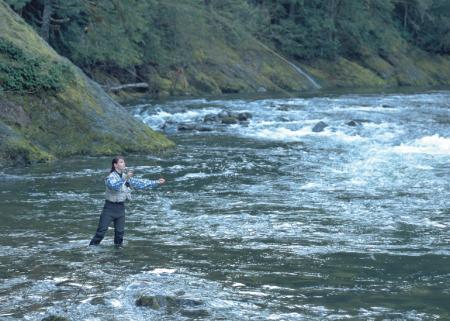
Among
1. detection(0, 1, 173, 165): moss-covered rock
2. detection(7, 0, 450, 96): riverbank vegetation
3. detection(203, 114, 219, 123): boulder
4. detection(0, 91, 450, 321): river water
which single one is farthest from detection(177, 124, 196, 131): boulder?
detection(7, 0, 450, 96): riverbank vegetation

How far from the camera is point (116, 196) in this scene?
1362 cm

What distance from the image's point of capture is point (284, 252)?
1333cm

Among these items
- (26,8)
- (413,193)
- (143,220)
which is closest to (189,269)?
(143,220)

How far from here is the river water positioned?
10.5 metres

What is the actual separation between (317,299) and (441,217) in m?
6.11

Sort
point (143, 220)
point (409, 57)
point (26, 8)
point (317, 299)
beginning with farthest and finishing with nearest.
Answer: point (409, 57) → point (26, 8) → point (143, 220) → point (317, 299)

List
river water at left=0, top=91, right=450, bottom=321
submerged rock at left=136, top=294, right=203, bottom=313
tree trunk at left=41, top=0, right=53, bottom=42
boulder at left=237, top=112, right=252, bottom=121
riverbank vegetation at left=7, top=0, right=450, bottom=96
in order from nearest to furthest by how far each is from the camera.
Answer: submerged rock at left=136, top=294, right=203, bottom=313 → river water at left=0, top=91, right=450, bottom=321 → boulder at left=237, top=112, right=252, bottom=121 → tree trunk at left=41, top=0, right=53, bottom=42 → riverbank vegetation at left=7, top=0, right=450, bottom=96

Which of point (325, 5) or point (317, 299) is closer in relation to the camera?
point (317, 299)

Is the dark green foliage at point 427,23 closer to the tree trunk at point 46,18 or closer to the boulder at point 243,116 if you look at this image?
the tree trunk at point 46,18

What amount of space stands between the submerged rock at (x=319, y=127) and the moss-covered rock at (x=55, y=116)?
7.92 metres

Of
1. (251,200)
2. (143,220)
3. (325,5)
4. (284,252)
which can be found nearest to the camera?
(284,252)

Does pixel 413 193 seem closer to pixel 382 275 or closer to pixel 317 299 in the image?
pixel 382 275

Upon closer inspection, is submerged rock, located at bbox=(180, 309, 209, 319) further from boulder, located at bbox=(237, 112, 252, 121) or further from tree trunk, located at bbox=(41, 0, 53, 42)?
tree trunk, located at bbox=(41, 0, 53, 42)

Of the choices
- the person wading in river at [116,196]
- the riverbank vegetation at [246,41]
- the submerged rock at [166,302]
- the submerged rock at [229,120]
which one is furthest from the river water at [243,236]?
the riverbank vegetation at [246,41]
